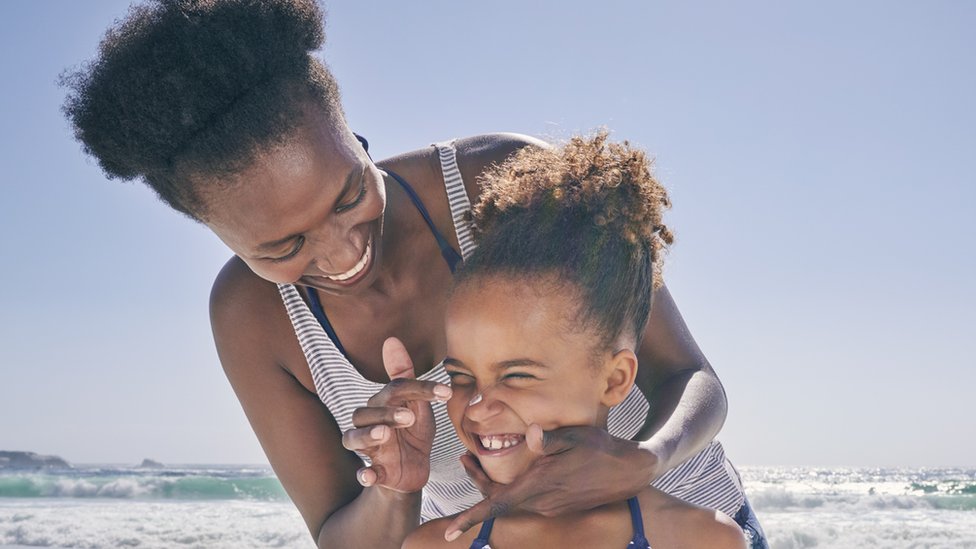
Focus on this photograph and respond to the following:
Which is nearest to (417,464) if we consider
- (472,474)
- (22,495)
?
(472,474)

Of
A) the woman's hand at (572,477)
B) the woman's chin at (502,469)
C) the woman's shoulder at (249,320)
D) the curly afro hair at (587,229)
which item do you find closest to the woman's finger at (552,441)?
the woman's hand at (572,477)

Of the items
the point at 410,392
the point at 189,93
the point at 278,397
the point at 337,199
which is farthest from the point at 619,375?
the point at 189,93

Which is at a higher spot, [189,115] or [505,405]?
[189,115]

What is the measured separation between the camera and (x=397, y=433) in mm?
1945

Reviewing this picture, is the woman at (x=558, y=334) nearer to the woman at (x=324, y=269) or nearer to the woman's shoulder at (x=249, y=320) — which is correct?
the woman at (x=324, y=269)

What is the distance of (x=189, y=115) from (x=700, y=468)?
5.00 ft

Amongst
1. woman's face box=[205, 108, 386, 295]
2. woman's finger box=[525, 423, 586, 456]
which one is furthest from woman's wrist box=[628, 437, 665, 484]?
woman's face box=[205, 108, 386, 295]

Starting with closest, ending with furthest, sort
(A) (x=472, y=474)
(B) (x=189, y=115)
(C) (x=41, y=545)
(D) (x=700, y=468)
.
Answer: (B) (x=189, y=115)
(A) (x=472, y=474)
(D) (x=700, y=468)
(C) (x=41, y=545)

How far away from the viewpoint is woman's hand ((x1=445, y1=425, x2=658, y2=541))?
70.2 inches

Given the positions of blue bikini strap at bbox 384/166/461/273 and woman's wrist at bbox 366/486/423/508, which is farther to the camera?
blue bikini strap at bbox 384/166/461/273

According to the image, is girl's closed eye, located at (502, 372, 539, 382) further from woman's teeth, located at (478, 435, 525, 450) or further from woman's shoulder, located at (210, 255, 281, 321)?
woman's shoulder, located at (210, 255, 281, 321)

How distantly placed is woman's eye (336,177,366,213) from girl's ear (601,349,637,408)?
0.68 meters

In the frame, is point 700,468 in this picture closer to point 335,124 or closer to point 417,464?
point 417,464

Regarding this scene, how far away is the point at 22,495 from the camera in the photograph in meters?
16.1
